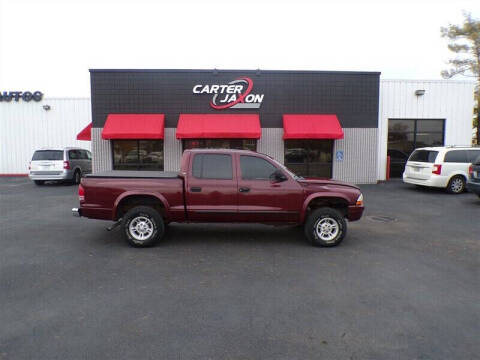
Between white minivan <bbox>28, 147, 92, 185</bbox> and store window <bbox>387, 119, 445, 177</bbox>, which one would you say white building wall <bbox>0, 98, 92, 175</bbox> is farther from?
store window <bbox>387, 119, 445, 177</bbox>

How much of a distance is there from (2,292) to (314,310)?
155 inches

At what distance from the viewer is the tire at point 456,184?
13414mm

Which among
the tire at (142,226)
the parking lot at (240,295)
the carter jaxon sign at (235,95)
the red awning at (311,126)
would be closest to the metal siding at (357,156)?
the red awning at (311,126)

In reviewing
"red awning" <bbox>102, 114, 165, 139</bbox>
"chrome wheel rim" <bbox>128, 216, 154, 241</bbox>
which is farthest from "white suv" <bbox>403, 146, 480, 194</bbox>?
"chrome wheel rim" <bbox>128, 216, 154, 241</bbox>

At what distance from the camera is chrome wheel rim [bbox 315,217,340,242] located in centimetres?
661

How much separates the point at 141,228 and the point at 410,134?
55.0ft

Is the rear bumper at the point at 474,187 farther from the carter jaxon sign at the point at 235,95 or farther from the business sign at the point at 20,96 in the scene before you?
the business sign at the point at 20,96

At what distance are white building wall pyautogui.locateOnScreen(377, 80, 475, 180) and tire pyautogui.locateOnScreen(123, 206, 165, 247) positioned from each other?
15141 millimetres

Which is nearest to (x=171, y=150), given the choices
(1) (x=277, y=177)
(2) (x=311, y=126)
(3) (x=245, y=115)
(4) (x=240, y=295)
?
(3) (x=245, y=115)

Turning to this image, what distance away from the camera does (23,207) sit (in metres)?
10.9

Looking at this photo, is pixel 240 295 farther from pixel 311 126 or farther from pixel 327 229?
pixel 311 126

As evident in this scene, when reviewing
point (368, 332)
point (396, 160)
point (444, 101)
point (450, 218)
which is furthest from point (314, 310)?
point (444, 101)

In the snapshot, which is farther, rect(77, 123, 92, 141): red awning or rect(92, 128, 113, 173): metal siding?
rect(77, 123, 92, 141): red awning

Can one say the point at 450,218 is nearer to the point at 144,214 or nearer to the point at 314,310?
the point at 314,310
